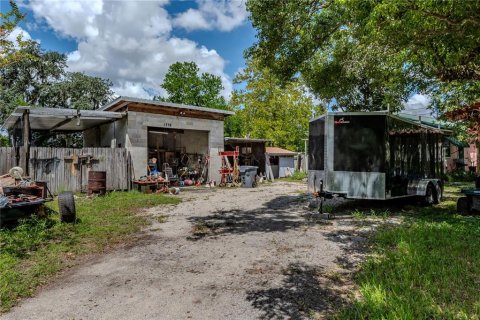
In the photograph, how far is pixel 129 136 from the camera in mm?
15984

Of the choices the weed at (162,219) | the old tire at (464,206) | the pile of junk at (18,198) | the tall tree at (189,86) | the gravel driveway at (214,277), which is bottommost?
the gravel driveway at (214,277)

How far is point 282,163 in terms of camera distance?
2855cm

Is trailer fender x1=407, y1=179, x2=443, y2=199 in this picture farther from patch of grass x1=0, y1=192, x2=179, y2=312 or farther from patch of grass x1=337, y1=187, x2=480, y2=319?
patch of grass x1=0, y1=192, x2=179, y2=312

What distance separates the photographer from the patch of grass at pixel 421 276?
3.31 m

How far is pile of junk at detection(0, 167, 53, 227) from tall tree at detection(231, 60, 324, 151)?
27.4 m

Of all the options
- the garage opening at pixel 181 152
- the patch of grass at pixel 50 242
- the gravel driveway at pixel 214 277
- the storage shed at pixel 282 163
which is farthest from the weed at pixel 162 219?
the storage shed at pixel 282 163

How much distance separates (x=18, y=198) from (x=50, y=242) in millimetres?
2186

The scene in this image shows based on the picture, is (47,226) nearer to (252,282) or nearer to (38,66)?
(252,282)

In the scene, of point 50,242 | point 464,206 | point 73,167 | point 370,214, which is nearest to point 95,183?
point 73,167

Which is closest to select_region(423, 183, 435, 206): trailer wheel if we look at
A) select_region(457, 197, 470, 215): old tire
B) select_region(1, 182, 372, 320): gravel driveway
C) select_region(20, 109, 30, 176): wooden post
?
select_region(457, 197, 470, 215): old tire

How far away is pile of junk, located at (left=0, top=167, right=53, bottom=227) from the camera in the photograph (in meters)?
7.05

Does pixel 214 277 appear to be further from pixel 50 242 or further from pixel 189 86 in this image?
pixel 189 86

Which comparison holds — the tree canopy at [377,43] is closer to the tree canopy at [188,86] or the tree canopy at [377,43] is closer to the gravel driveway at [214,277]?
the gravel driveway at [214,277]

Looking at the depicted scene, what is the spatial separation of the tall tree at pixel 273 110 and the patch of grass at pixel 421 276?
28585 millimetres
